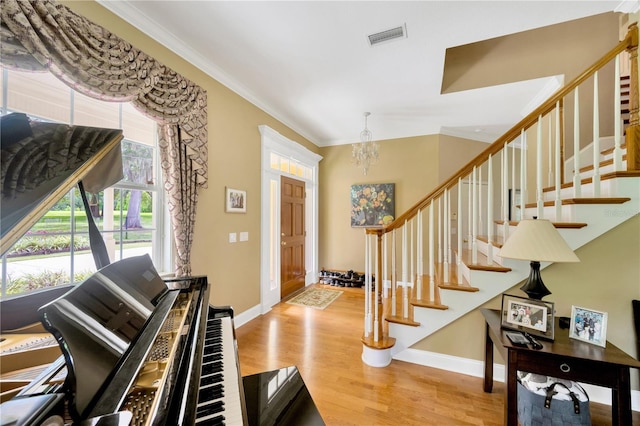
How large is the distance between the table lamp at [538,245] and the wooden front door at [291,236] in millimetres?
3072

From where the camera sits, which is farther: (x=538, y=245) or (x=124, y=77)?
(x=124, y=77)

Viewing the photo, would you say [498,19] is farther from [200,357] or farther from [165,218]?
[165,218]

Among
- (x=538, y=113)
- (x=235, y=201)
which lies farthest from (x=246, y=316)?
(x=538, y=113)

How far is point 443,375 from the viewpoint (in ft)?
6.75

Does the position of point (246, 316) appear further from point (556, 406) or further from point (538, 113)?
point (538, 113)

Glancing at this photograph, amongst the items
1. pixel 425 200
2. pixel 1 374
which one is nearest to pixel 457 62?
pixel 425 200

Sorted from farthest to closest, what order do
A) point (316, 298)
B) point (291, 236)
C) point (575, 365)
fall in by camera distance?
point (291, 236)
point (316, 298)
point (575, 365)

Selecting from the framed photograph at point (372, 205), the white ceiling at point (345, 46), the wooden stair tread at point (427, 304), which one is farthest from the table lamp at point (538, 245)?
the framed photograph at point (372, 205)

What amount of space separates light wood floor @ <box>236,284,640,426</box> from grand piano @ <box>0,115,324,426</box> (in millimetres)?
784

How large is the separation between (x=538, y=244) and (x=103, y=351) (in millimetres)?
2089

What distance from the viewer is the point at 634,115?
A: 1.71 metres

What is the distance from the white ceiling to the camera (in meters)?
1.88

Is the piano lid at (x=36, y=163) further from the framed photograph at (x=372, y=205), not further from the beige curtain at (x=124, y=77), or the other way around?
the framed photograph at (x=372, y=205)

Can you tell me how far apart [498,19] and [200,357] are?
3.08 metres
